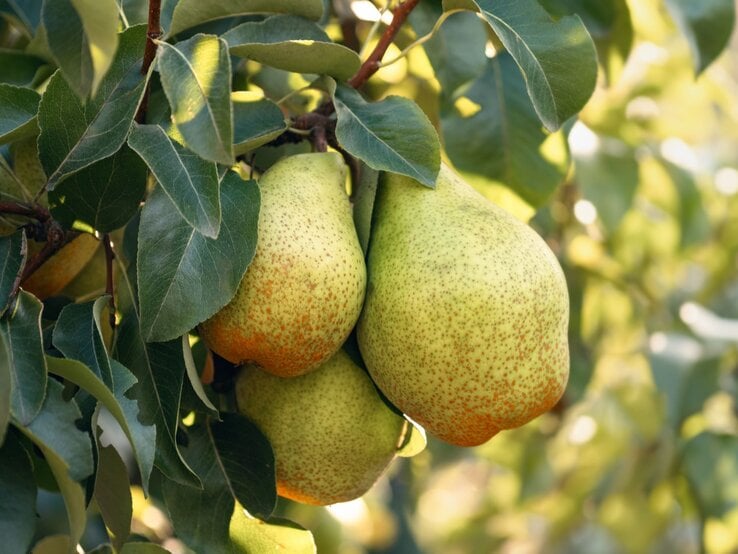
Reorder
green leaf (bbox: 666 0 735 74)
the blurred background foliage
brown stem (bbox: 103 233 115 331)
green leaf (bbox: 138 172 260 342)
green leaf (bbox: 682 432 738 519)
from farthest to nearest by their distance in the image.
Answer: green leaf (bbox: 682 432 738 519)
the blurred background foliage
green leaf (bbox: 666 0 735 74)
brown stem (bbox: 103 233 115 331)
green leaf (bbox: 138 172 260 342)

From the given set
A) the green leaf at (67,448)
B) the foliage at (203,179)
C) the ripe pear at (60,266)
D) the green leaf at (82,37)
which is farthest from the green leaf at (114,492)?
the green leaf at (82,37)

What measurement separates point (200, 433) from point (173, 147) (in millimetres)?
307

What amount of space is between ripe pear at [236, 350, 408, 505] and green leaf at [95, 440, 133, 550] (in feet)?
0.52

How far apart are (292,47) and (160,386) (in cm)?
32

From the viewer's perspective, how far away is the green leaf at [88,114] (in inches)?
33.3

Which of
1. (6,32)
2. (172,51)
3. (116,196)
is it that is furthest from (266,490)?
(6,32)

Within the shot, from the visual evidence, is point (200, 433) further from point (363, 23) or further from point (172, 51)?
point (363, 23)

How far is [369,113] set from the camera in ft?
3.12

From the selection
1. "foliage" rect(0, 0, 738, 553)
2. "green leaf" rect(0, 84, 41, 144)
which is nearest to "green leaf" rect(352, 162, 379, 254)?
"foliage" rect(0, 0, 738, 553)

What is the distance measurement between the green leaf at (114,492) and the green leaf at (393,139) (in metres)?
0.34

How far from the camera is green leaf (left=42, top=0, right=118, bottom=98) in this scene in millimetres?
709

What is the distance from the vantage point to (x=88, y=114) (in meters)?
0.86

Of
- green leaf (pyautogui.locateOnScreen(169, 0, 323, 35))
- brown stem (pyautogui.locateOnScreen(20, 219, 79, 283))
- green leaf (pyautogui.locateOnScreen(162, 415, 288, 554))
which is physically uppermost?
green leaf (pyautogui.locateOnScreen(169, 0, 323, 35))

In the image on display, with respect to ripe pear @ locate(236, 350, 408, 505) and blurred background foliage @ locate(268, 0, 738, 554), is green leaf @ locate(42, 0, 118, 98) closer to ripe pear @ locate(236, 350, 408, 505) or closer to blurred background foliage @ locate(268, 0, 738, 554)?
ripe pear @ locate(236, 350, 408, 505)
